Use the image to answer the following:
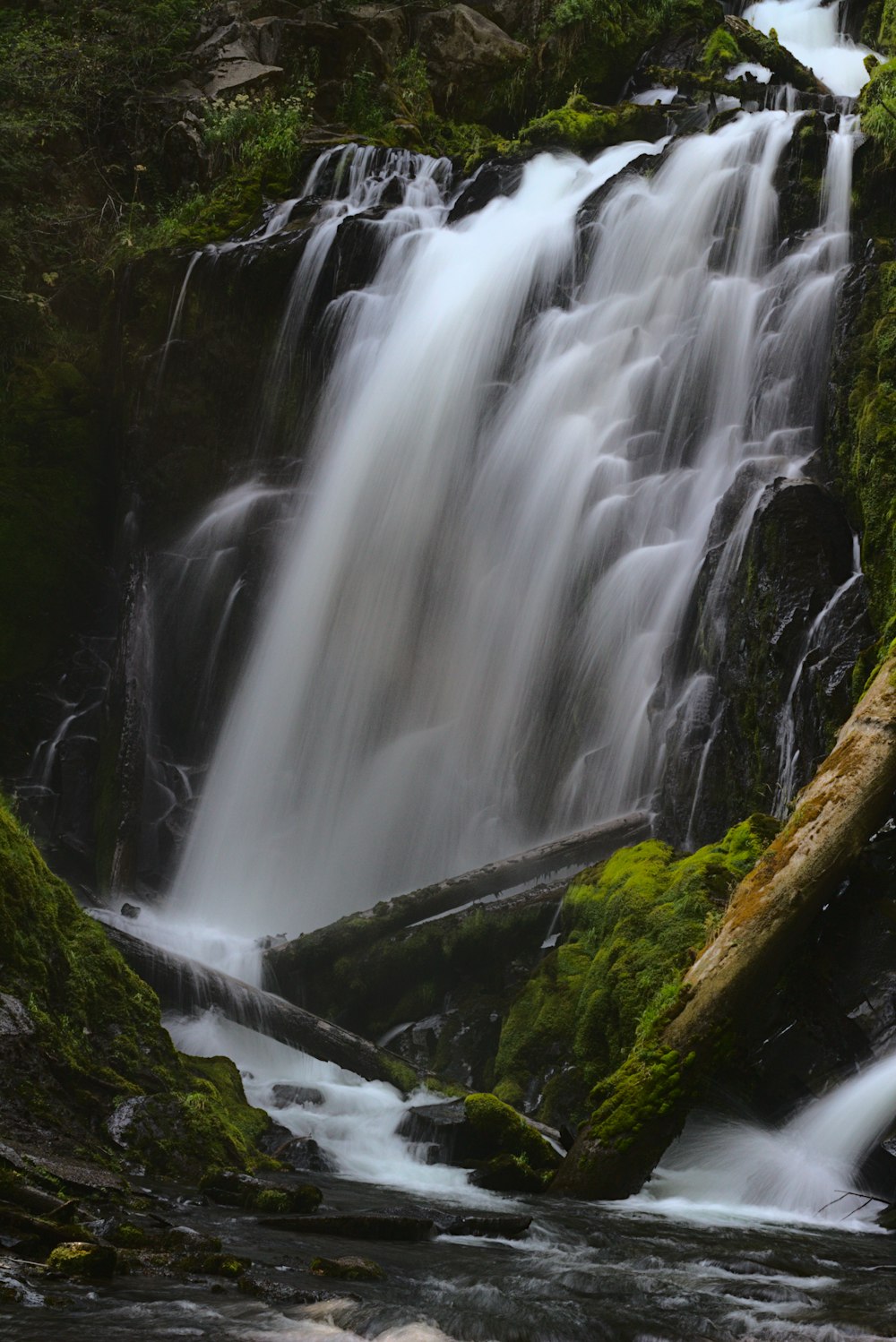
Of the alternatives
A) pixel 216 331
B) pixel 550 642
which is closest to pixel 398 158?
pixel 216 331

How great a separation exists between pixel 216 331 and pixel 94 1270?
17537 mm

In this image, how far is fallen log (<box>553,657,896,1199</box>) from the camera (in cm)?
688

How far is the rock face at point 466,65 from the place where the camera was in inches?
998

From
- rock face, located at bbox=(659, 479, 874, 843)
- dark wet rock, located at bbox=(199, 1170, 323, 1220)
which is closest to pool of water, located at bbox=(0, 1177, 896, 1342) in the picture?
dark wet rock, located at bbox=(199, 1170, 323, 1220)

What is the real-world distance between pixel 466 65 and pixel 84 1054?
25.0 m

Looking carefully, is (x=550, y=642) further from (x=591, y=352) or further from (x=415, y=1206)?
(x=415, y=1206)

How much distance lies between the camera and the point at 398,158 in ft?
69.9

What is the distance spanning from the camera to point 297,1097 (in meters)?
9.20

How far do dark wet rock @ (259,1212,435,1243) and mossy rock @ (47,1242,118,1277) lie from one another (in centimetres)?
158

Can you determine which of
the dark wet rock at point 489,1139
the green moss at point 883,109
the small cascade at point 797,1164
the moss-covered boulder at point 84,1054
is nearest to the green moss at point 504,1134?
the dark wet rock at point 489,1139

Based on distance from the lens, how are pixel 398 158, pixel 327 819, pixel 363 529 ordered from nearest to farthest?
pixel 327 819
pixel 363 529
pixel 398 158

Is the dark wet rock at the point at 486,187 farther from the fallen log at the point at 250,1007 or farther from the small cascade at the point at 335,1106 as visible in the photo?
the small cascade at the point at 335,1106

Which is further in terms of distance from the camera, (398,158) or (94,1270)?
(398,158)

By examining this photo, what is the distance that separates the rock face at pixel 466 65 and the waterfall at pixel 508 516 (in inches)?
312
